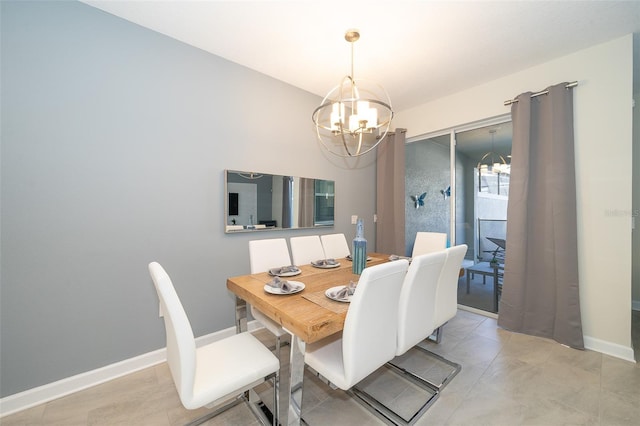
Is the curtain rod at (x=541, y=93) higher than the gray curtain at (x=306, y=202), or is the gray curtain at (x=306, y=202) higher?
the curtain rod at (x=541, y=93)

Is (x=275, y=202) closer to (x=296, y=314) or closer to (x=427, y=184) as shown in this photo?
(x=296, y=314)

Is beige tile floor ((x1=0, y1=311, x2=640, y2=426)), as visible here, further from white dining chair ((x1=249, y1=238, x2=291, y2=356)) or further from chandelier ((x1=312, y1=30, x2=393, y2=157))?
chandelier ((x1=312, y1=30, x2=393, y2=157))

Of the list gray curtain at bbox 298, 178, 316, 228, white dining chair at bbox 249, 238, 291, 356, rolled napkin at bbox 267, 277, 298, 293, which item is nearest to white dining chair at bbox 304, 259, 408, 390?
rolled napkin at bbox 267, 277, 298, 293

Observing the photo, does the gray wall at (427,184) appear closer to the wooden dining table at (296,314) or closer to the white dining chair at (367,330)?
the wooden dining table at (296,314)

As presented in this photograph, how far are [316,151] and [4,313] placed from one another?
118 inches

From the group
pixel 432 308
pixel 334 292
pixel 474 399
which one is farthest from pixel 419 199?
pixel 334 292

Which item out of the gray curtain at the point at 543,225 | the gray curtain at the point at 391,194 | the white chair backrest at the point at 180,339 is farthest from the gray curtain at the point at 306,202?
the gray curtain at the point at 543,225

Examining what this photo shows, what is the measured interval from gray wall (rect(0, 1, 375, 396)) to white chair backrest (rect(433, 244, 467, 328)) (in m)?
1.88

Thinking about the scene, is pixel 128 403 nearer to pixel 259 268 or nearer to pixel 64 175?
pixel 259 268

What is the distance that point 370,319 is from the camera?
127 centimetres

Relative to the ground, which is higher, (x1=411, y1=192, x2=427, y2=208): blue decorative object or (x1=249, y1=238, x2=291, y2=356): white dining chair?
(x1=411, y1=192, x2=427, y2=208): blue decorative object

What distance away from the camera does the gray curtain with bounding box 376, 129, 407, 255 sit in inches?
149

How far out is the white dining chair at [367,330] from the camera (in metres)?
1.20

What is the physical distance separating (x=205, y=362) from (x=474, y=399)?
5.72 ft
